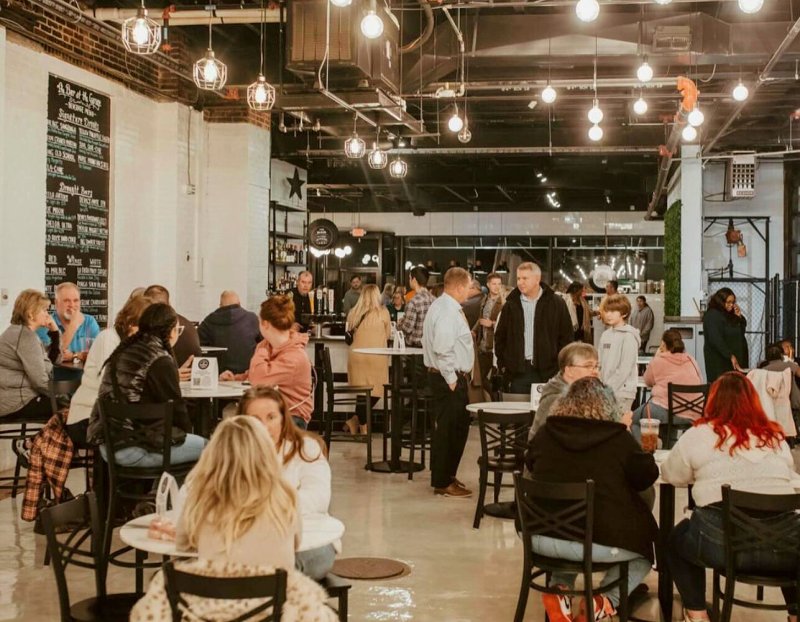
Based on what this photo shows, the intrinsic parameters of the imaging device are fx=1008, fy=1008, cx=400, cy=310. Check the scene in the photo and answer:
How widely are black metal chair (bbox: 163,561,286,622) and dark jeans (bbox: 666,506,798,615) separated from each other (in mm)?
2145

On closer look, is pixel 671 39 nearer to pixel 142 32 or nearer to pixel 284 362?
pixel 142 32

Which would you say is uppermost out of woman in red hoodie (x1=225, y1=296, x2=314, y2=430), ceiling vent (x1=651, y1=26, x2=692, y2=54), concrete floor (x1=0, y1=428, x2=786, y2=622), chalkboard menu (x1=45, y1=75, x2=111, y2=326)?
ceiling vent (x1=651, y1=26, x2=692, y2=54)

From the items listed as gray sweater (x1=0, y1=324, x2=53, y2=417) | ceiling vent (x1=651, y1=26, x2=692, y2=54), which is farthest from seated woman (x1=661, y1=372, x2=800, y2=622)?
ceiling vent (x1=651, y1=26, x2=692, y2=54)

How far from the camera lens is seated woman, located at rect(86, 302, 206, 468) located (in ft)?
18.5

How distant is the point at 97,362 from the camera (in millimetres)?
6172

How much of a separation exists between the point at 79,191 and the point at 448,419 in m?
4.65

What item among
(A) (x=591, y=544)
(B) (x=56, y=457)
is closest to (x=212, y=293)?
(B) (x=56, y=457)

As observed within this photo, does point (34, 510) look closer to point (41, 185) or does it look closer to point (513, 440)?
point (513, 440)

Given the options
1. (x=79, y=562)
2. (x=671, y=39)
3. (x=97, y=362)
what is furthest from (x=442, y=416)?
(x=79, y=562)

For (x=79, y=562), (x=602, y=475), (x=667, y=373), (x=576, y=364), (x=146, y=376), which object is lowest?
(x=79, y=562)

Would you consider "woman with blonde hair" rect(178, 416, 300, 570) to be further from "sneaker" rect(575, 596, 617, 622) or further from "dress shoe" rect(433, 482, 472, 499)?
"dress shoe" rect(433, 482, 472, 499)

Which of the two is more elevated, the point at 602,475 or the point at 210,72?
the point at 210,72

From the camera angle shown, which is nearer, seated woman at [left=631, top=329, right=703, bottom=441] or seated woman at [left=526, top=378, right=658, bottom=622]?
seated woman at [left=526, top=378, right=658, bottom=622]

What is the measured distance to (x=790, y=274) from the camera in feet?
54.6
